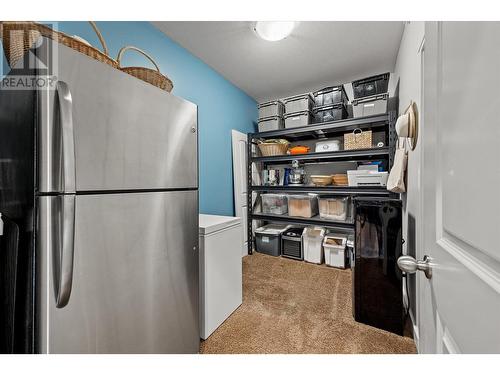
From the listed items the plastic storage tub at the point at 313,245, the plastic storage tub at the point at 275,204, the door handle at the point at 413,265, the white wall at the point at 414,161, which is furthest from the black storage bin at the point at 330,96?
the door handle at the point at 413,265

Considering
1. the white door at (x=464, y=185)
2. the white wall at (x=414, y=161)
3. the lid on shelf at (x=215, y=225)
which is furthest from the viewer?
the lid on shelf at (x=215, y=225)

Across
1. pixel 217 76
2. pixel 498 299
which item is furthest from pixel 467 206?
pixel 217 76

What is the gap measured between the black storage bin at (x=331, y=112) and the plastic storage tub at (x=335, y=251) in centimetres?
155

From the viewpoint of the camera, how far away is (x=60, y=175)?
64 centimetres

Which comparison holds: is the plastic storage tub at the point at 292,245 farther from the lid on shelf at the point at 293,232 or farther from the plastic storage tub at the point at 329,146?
the plastic storage tub at the point at 329,146

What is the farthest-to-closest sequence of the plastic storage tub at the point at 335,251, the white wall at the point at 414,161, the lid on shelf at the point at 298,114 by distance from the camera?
1. the lid on shelf at the point at 298,114
2. the plastic storage tub at the point at 335,251
3. the white wall at the point at 414,161

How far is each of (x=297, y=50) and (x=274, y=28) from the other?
0.52 metres

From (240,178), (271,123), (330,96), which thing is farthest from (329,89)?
(240,178)

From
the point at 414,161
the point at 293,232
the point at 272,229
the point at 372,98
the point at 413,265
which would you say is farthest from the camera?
the point at 272,229

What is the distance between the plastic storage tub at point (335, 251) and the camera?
8.16 feet

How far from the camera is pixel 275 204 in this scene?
3.07 meters

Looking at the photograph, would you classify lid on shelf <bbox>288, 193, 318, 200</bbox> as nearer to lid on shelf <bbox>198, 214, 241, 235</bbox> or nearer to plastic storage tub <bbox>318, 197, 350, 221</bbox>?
plastic storage tub <bbox>318, 197, 350, 221</bbox>

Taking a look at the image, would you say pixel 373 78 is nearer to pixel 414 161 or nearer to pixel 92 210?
pixel 414 161
